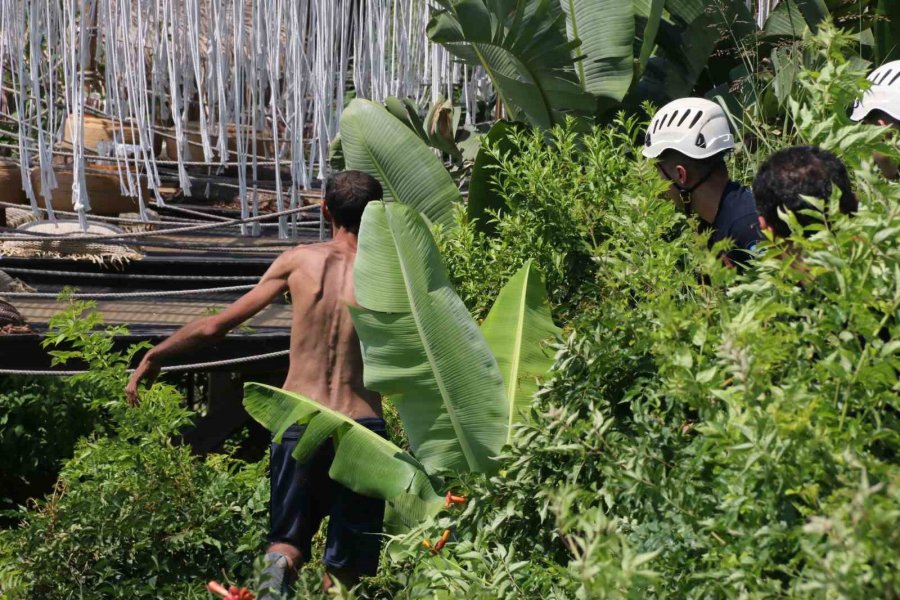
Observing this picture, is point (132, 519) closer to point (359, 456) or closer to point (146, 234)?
point (359, 456)

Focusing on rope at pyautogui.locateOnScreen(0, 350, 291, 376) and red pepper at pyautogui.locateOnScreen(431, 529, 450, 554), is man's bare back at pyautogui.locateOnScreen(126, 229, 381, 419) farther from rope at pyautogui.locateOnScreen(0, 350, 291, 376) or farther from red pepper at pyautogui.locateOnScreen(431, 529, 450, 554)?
rope at pyautogui.locateOnScreen(0, 350, 291, 376)

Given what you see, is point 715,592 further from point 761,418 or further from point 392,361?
point 392,361

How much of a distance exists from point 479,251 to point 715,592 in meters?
2.04

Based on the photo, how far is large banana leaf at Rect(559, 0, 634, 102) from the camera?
15.7ft

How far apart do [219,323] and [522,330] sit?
105cm

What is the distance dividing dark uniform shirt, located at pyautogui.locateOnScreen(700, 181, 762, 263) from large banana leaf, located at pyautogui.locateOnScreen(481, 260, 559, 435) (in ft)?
1.79

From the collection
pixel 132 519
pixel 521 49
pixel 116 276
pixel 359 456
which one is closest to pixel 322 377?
pixel 359 456

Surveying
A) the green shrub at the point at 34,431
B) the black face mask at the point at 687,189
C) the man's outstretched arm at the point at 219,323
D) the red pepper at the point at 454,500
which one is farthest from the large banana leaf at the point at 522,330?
the green shrub at the point at 34,431

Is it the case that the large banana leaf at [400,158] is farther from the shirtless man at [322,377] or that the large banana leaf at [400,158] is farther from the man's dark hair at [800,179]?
the man's dark hair at [800,179]

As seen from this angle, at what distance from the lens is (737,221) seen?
3303mm

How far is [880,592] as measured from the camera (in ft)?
5.09

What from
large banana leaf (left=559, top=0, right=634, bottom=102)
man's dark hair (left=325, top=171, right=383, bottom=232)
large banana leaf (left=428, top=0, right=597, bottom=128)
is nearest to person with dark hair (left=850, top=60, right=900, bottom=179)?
large banana leaf (left=428, top=0, right=597, bottom=128)

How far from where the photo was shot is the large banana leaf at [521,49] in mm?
4312

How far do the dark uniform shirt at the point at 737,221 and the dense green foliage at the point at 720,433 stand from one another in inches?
10.4
